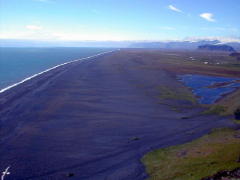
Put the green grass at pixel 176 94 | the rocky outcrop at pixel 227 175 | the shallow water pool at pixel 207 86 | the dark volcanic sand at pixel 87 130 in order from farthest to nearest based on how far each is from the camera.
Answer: the shallow water pool at pixel 207 86 < the green grass at pixel 176 94 < the dark volcanic sand at pixel 87 130 < the rocky outcrop at pixel 227 175

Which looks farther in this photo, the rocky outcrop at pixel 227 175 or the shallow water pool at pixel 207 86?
the shallow water pool at pixel 207 86

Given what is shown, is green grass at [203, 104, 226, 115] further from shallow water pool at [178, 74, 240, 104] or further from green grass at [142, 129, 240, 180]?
green grass at [142, 129, 240, 180]

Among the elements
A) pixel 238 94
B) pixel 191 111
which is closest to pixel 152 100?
pixel 191 111

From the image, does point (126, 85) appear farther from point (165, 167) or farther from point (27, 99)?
point (165, 167)

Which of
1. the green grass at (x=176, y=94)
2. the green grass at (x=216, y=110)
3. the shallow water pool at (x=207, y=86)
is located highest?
the green grass at (x=216, y=110)

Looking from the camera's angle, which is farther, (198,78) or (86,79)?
(198,78)

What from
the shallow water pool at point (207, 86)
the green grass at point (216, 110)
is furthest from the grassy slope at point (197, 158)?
the shallow water pool at point (207, 86)

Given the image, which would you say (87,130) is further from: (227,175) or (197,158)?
(227,175)

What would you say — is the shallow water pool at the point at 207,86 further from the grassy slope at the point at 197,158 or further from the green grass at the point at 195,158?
the green grass at the point at 195,158
